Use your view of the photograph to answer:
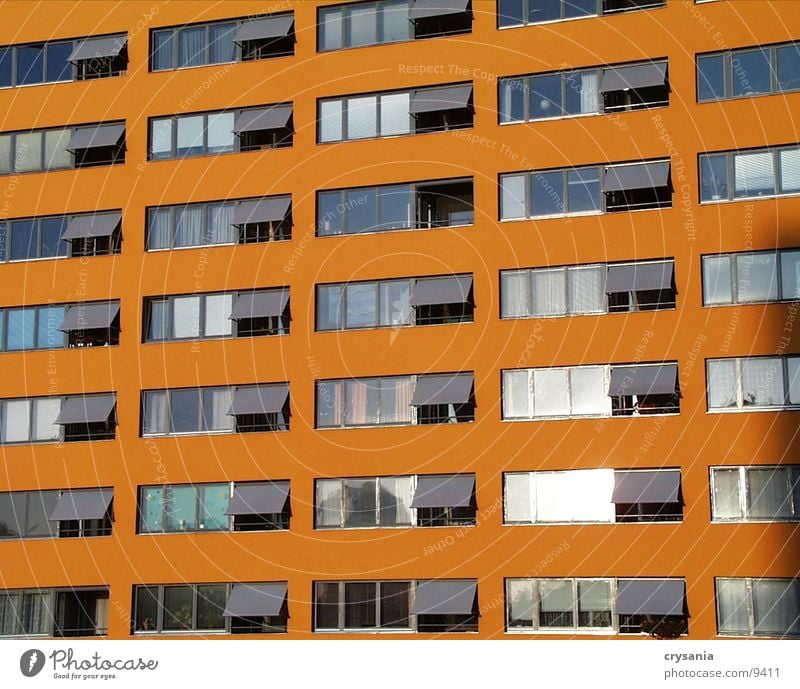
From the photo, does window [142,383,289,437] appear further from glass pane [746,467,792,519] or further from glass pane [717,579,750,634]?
glass pane [746,467,792,519]

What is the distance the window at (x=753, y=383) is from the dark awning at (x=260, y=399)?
1557 centimetres

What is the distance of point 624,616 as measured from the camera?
154 feet

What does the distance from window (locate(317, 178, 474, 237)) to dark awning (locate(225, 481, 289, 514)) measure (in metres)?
9.65

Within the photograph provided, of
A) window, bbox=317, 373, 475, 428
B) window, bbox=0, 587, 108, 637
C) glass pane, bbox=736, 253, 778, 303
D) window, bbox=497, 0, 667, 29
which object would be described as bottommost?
window, bbox=0, 587, 108, 637

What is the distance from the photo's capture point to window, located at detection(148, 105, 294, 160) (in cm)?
5384

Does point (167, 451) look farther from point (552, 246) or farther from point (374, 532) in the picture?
point (552, 246)

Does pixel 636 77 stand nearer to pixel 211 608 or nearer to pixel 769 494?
pixel 769 494

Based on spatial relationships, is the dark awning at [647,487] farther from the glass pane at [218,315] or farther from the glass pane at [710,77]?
the glass pane at [218,315]

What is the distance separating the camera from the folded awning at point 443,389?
4944cm

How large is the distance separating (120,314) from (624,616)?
22608 millimetres

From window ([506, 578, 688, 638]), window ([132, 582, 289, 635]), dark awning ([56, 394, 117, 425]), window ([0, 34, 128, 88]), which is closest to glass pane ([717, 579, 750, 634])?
window ([506, 578, 688, 638])

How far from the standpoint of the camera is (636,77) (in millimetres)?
49344

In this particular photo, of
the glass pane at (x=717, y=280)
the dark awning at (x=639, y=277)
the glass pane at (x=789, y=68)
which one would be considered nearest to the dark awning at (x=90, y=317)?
the dark awning at (x=639, y=277)

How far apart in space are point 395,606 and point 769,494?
44.2ft
